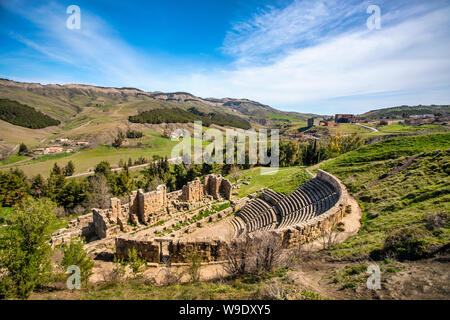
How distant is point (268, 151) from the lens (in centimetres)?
5847

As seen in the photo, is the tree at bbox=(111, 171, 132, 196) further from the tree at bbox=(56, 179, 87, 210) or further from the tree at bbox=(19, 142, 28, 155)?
the tree at bbox=(19, 142, 28, 155)

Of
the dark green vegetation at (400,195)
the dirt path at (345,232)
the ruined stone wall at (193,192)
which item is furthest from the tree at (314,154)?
the ruined stone wall at (193,192)

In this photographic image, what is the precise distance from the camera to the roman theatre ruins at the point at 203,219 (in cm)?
1305

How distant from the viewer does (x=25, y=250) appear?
8.23 m

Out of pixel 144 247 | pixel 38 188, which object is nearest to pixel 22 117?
pixel 38 188

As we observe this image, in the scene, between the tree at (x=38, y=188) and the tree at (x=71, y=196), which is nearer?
the tree at (x=71, y=196)

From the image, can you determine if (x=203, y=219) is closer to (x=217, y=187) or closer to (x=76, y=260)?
(x=217, y=187)

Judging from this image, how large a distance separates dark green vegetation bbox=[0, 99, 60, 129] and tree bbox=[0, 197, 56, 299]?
15245 centimetres

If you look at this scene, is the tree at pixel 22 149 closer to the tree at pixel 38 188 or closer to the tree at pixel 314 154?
the tree at pixel 38 188

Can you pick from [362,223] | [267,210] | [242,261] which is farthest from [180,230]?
[362,223]

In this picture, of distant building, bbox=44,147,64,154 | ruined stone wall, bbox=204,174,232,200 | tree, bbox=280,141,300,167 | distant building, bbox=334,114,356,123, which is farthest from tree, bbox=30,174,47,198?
distant building, bbox=334,114,356,123

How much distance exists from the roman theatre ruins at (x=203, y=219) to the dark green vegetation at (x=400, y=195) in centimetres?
234

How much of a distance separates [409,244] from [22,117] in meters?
174
